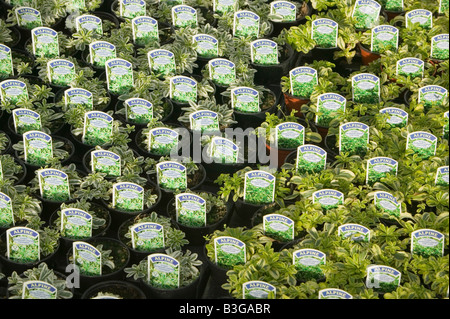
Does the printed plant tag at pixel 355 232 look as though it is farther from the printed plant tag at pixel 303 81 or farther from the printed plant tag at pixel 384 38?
the printed plant tag at pixel 384 38

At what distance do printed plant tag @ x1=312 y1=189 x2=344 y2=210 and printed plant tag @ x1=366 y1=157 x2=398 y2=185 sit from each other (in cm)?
27

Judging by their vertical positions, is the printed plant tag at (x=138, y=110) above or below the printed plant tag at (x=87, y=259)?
above

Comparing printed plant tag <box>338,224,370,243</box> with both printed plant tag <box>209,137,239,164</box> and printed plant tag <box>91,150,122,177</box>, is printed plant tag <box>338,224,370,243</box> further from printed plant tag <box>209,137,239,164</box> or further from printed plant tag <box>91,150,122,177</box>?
printed plant tag <box>91,150,122,177</box>

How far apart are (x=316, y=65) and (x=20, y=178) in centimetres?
208

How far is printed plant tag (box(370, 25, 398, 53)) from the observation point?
5242 millimetres

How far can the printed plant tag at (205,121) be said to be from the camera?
483 centimetres

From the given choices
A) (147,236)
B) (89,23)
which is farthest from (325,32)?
(147,236)

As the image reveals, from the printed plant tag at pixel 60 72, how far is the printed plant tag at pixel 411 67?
2222mm

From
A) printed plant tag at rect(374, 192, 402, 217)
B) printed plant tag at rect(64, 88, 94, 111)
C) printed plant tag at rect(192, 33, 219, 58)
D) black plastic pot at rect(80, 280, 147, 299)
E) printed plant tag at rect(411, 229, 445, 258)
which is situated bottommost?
black plastic pot at rect(80, 280, 147, 299)

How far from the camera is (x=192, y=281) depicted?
406cm

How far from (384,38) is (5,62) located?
8.70 feet

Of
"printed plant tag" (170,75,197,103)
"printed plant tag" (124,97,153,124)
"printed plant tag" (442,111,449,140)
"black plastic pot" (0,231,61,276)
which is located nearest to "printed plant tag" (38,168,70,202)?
"black plastic pot" (0,231,61,276)

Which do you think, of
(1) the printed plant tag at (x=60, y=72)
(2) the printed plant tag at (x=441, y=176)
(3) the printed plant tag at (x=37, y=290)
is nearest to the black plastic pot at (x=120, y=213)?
(3) the printed plant tag at (x=37, y=290)
